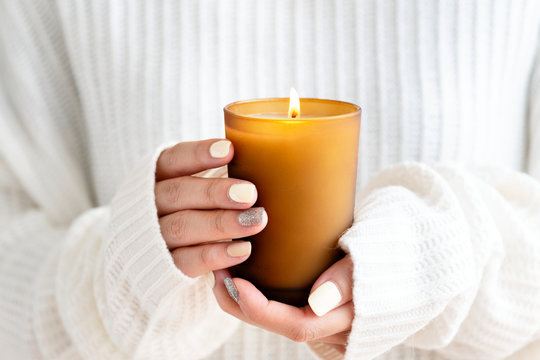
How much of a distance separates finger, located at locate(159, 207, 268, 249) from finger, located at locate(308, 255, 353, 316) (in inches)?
3.0

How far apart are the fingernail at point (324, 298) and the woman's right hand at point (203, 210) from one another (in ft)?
0.23

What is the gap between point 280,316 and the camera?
0.45 m

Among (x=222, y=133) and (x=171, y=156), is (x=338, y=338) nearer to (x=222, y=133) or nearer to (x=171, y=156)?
(x=171, y=156)

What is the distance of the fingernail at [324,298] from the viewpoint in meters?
0.44

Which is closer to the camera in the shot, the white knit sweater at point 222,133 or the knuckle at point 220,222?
the knuckle at point 220,222

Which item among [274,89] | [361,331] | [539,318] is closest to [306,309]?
[361,331]

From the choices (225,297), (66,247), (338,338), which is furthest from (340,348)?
(66,247)

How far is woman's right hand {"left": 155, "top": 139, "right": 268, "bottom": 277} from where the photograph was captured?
1.43 feet

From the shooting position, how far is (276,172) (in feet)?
1.37

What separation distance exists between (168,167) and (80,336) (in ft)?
0.96

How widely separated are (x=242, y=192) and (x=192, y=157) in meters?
0.08

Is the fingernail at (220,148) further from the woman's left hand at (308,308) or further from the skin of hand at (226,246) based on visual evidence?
the woman's left hand at (308,308)

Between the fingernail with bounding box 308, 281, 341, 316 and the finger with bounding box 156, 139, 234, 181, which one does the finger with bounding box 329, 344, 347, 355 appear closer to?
the fingernail with bounding box 308, 281, 341, 316

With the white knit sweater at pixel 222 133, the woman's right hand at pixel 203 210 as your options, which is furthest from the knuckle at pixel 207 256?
the white knit sweater at pixel 222 133
